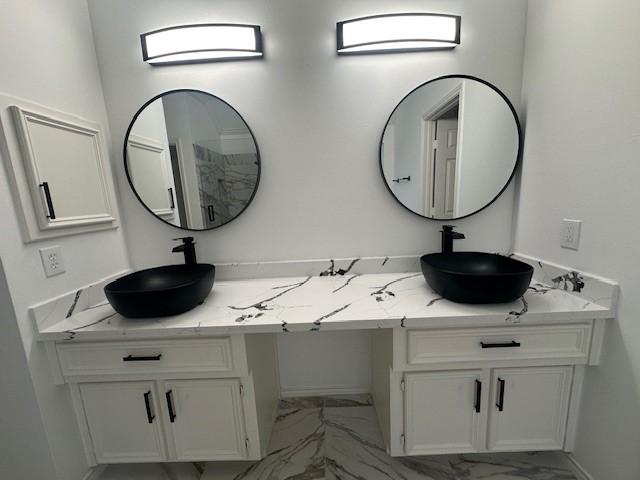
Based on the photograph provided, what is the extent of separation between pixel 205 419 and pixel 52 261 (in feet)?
2.96

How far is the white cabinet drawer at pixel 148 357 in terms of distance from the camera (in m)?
1.04

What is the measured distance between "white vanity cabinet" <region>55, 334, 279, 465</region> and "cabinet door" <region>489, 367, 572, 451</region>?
1011mm

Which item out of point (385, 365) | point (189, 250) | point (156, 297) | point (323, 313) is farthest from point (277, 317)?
point (189, 250)

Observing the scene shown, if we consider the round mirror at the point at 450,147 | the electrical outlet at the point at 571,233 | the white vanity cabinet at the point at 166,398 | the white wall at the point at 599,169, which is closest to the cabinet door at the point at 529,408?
the white wall at the point at 599,169

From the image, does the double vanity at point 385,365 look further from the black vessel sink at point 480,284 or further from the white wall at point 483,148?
the white wall at point 483,148

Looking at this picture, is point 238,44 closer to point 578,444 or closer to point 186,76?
point 186,76

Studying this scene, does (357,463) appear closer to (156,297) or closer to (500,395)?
(500,395)

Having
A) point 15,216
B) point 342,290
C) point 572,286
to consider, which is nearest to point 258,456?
point 342,290

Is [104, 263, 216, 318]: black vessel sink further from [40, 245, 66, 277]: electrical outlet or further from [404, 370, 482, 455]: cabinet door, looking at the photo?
[404, 370, 482, 455]: cabinet door

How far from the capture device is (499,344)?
102 centimetres

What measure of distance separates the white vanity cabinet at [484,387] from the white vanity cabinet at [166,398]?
630mm

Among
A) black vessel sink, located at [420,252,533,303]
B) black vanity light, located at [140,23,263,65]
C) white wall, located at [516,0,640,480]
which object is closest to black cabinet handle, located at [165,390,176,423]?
black vessel sink, located at [420,252,533,303]

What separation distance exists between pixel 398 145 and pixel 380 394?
1.31 m

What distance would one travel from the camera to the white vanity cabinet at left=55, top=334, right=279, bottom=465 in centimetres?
105
